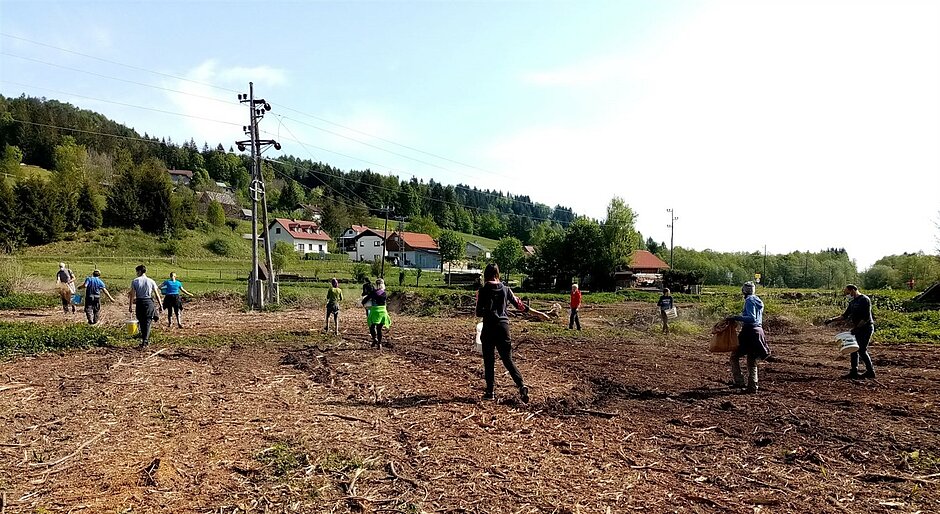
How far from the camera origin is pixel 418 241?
293 ft

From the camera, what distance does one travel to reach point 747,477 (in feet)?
18.2

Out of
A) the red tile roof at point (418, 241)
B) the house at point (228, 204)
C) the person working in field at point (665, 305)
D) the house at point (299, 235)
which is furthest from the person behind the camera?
the house at point (228, 204)

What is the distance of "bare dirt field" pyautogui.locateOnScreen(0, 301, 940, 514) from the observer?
5035 mm

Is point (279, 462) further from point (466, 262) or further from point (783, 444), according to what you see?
point (466, 262)

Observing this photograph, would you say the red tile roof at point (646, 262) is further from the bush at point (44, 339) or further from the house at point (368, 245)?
the bush at point (44, 339)

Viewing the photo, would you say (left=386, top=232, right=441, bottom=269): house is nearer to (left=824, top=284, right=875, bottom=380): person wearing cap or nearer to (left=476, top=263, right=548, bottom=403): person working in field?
(left=824, top=284, right=875, bottom=380): person wearing cap

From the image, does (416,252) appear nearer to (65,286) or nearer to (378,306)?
(65,286)

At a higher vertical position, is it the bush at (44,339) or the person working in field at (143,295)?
the person working in field at (143,295)

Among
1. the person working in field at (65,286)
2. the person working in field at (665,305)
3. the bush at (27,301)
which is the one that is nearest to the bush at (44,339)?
the person working in field at (65,286)

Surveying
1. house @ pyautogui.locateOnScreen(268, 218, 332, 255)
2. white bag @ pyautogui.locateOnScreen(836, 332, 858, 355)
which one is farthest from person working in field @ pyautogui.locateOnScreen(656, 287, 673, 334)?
house @ pyautogui.locateOnScreen(268, 218, 332, 255)

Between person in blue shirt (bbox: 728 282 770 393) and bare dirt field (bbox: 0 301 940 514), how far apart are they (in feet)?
1.28

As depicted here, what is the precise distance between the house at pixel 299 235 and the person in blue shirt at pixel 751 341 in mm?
78146

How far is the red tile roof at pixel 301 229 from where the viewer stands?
84.4 metres

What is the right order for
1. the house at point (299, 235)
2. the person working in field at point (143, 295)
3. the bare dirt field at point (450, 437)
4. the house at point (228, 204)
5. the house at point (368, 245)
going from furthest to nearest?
the house at point (368, 245) < the house at point (228, 204) < the house at point (299, 235) < the person working in field at point (143, 295) < the bare dirt field at point (450, 437)
